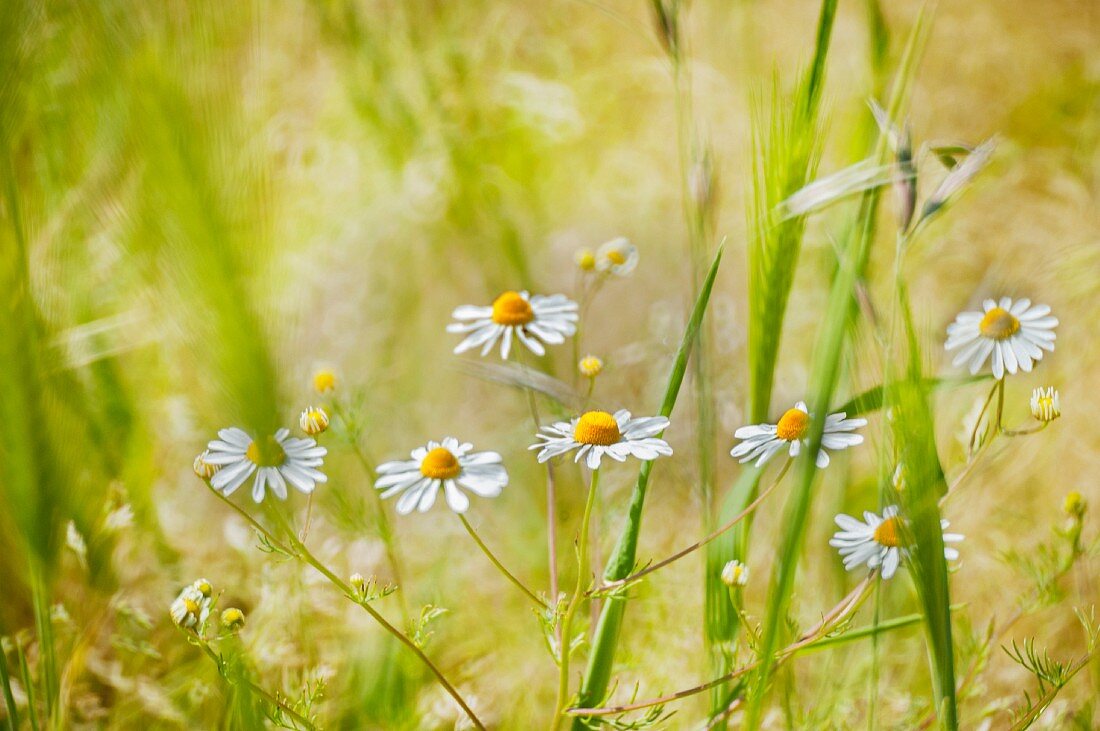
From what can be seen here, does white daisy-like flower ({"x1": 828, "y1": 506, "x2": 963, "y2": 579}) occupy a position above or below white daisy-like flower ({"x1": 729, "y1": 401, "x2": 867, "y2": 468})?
below

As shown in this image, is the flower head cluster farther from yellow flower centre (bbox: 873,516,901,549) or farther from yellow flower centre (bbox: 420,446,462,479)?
yellow flower centre (bbox: 420,446,462,479)

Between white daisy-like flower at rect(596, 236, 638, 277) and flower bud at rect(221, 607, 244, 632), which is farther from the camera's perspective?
white daisy-like flower at rect(596, 236, 638, 277)

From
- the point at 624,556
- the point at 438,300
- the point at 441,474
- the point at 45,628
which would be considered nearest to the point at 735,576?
the point at 624,556

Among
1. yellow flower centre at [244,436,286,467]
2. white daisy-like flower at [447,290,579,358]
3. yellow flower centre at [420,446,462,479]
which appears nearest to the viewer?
yellow flower centre at [244,436,286,467]

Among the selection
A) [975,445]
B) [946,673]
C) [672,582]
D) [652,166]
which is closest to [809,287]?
[652,166]

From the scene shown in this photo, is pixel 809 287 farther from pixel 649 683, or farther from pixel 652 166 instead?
pixel 649 683

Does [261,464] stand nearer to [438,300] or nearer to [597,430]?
[597,430]

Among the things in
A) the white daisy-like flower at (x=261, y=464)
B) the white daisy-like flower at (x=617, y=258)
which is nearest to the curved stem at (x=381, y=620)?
the white daisy-like flower at (x=261, y=464)

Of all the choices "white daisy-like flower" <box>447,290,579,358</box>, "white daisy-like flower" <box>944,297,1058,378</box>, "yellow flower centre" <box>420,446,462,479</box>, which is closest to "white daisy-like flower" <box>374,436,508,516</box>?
"yellow flower centre" <box>420,446,462,479</box>
